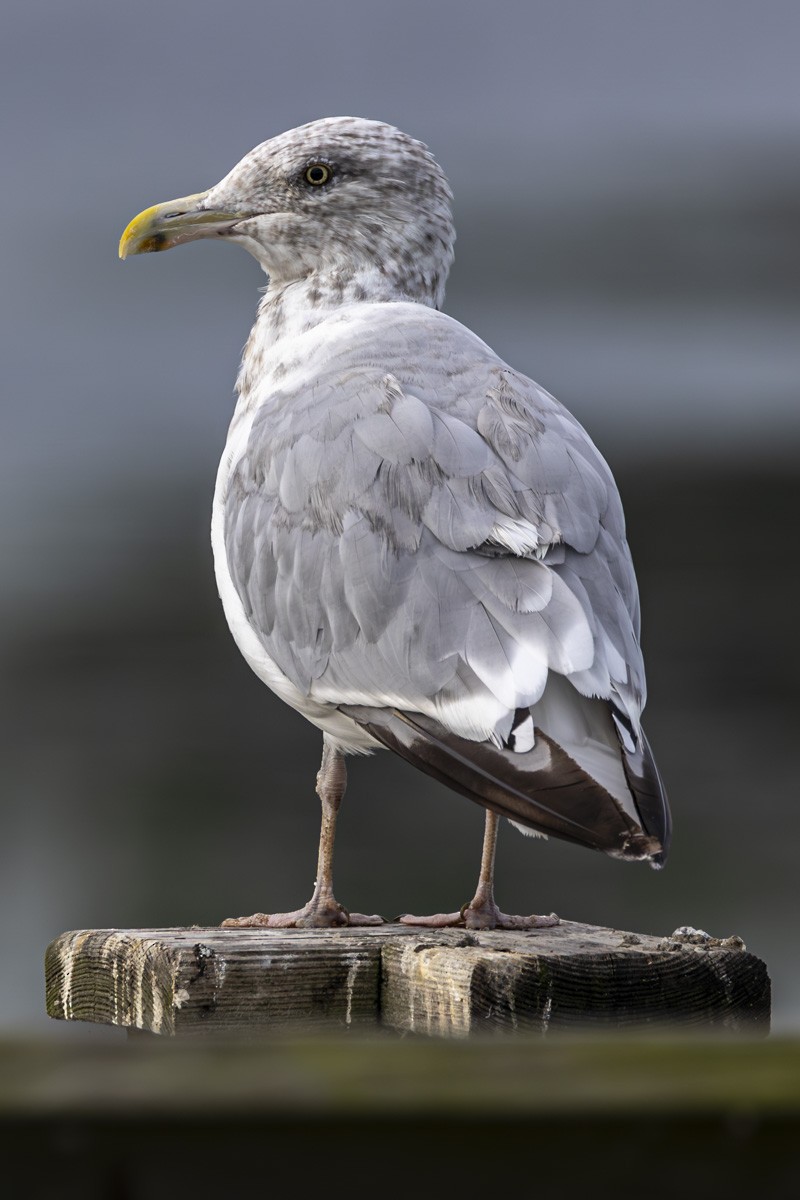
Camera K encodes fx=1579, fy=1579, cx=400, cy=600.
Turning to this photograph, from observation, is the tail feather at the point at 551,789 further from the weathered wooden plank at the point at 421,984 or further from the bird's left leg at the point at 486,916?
the bird's left leg at the point at 486,916

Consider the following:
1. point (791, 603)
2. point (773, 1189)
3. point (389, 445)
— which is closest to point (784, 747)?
point (791, 603)

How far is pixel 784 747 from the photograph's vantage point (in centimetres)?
855

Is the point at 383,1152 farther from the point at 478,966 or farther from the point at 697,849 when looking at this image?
the point at 697,849

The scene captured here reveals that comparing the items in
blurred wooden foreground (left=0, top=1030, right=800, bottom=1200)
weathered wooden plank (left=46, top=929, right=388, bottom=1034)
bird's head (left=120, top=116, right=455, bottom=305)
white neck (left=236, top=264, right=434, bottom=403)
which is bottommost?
blurred wooden foreground (left=0, top=1030, right=800, bottom=1200)

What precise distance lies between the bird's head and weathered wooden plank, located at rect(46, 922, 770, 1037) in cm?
154

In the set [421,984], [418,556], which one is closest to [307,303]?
[418,556]

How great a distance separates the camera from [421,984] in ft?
6.00

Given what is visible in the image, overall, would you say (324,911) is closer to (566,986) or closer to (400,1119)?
(566,986)

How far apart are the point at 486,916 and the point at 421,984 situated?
1.88 feet

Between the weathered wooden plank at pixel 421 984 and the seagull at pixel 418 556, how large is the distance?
0.18 metres

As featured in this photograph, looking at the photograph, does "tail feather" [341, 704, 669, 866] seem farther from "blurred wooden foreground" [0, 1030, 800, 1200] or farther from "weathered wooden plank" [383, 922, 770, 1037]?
"blurred wooden foreground" [0, 1030, 800, 1200]

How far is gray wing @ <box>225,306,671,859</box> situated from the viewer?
6.80 feet

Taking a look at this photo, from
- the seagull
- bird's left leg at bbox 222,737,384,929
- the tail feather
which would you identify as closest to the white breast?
the seagull

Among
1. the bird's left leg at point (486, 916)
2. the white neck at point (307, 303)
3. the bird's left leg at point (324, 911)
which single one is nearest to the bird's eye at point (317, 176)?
the white neck at point (307, 303)
